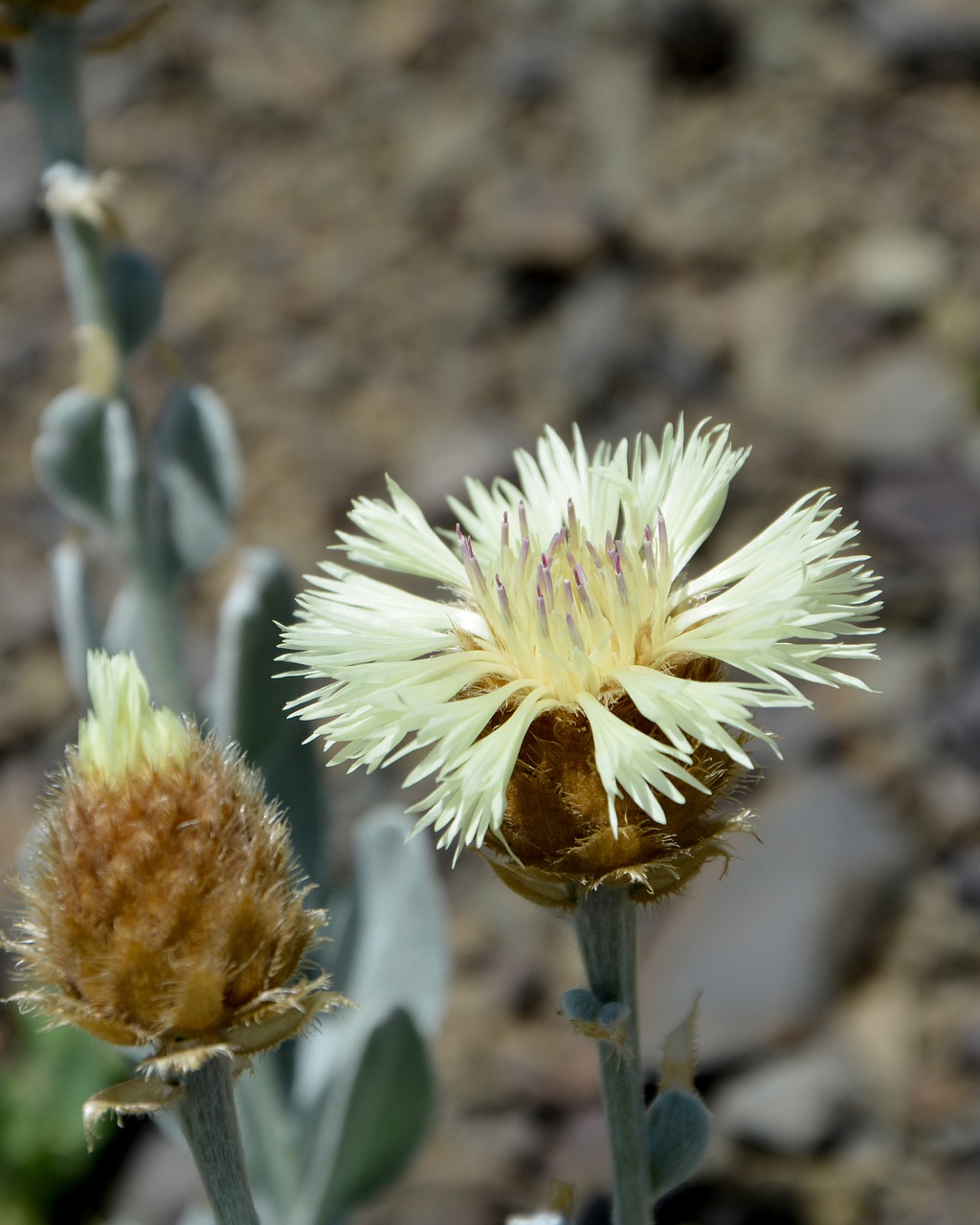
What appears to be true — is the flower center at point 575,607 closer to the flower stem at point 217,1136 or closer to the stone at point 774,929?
the flower stem at point 217,1136

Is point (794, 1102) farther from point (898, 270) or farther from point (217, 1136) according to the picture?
point (898, 270)

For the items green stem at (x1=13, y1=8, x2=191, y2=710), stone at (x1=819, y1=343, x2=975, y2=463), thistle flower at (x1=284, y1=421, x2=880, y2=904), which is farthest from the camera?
stone at (x1=819, y1=343, x2=975, y2=463)

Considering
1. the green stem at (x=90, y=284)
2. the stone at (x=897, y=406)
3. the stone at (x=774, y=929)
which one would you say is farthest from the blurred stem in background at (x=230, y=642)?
the stone at (x=897, y=406)

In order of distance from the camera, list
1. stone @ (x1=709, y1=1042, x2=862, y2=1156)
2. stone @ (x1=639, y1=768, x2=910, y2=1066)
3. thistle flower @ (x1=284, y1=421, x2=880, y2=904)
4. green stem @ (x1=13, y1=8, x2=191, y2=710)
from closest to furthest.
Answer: thistle flower @ (x1=284, y1=421, x2=880, y2=904) < green stem @ (x1=13, y1=8, x2=191, y2=710) < stone @ (x1=709, y1=1042, x2=862, y2=1156) < stone @ (x1=639, y1=768, x2=910, y2=1066)

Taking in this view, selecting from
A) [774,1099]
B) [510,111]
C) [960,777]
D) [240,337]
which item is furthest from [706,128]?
[774,1099]

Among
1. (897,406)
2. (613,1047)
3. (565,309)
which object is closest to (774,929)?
(897,406)

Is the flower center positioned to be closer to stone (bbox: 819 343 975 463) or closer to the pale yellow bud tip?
the pale yellow bud tip

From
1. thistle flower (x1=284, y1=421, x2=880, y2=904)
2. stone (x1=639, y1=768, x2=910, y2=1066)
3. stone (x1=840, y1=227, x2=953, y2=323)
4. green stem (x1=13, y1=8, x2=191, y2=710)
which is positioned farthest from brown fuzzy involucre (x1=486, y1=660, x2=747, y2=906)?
stone (x1=840, y1=227, x2=953, y2=323)
